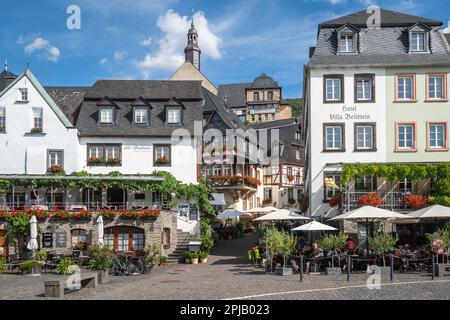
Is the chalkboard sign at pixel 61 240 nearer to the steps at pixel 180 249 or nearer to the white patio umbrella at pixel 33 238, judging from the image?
the white patio umbrella at pixel 33 238

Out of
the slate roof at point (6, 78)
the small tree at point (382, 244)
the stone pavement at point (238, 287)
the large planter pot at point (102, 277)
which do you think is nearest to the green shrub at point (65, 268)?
the stone pavement at point (238, 287)

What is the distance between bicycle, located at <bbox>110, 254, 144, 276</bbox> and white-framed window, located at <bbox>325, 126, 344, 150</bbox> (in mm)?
13281

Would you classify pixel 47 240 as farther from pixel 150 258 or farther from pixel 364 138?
pixel 364 138

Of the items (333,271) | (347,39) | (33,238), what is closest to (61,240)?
(33,238)

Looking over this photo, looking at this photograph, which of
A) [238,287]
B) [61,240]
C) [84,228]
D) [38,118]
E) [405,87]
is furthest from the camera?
[38,118]

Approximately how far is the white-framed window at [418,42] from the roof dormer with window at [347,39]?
322 cm

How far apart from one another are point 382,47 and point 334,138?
611 centimetres

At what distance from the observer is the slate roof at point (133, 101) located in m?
40.3

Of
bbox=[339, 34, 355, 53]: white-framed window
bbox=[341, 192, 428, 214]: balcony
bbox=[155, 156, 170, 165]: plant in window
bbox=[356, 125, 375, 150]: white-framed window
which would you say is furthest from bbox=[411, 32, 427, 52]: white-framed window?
bbox=[155, 156, 170, 165]: plant in window

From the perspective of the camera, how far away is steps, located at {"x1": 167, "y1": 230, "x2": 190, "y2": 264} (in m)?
35.6

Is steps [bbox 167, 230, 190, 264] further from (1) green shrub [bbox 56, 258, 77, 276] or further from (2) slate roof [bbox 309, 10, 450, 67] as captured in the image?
(2) slate roof [bbox 309, 10, 450, 67]

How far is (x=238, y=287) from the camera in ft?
71.1

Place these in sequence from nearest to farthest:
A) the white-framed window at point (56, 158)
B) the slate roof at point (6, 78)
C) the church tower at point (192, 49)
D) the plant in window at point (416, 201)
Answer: the plant in window at point (416, 201) → the white-framed window at point (56, 158) → the slate roof at point (6, 78) → the church tower at point (192, 49)
